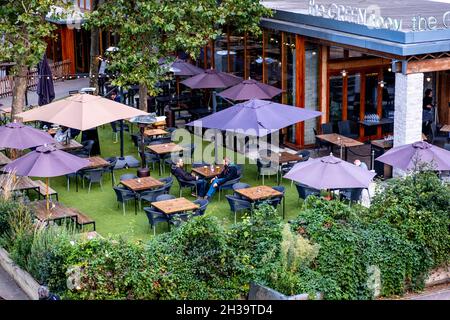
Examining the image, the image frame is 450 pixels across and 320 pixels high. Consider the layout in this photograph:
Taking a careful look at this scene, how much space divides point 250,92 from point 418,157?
293 inches

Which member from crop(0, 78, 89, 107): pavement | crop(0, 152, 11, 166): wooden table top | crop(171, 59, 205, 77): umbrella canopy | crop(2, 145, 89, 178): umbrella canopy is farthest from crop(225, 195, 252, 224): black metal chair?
crop(0, 78, 89, 107): pavement

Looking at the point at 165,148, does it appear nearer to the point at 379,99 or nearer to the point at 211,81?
the point at 211,81

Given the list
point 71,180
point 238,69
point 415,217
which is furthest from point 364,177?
point 238,69

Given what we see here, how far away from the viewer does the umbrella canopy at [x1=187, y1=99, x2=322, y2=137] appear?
2209cm

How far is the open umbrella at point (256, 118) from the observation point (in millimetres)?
22094

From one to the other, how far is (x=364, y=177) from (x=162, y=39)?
10230mm

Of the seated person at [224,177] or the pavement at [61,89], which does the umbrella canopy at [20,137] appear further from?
the pavement at [61,89]

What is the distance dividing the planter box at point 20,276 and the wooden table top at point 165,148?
688 centimetres

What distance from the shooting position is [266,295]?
15.9m

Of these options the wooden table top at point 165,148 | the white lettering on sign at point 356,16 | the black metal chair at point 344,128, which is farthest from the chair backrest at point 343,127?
the wooden table top at point 165,148

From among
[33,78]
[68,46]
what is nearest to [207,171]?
[33,78]

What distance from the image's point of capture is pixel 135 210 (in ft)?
70.0

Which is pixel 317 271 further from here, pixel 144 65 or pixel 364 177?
pixel 144 65

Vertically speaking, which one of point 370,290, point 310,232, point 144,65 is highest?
point 144,65
